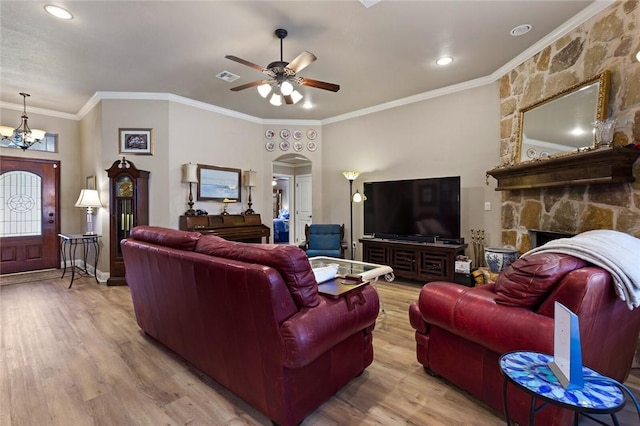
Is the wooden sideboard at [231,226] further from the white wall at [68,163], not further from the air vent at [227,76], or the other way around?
the white wall at [68,163]

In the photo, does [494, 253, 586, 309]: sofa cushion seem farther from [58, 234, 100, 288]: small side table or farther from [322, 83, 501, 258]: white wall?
[58, 234, 100, 288]: small side table

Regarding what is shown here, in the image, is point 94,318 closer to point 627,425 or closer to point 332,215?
point 332,215

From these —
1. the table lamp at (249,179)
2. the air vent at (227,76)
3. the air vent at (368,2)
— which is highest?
the air vent at (368,2)

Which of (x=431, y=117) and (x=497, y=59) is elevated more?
(x=497, y=59)

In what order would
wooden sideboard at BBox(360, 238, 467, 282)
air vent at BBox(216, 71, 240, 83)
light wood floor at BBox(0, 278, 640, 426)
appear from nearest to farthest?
light wood floor at BBox(0, 278, 640, 426)
air vent at BBox(216, 71, 240, 83)
wooden sideboard at BBox(360, 238, 467, 282)

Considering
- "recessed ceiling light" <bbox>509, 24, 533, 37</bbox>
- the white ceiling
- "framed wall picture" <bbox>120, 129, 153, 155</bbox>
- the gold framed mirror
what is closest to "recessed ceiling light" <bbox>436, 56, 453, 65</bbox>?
the white ceiling

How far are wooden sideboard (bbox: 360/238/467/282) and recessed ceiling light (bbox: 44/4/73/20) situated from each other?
435 centimetres

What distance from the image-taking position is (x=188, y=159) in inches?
199

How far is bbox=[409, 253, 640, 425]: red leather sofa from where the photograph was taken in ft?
4.70

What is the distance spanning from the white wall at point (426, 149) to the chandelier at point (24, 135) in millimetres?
4789

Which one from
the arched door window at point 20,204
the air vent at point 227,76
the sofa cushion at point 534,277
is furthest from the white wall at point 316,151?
the sofa cushion at point 534,277

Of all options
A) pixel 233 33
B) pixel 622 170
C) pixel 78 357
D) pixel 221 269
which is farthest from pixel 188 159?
pixel 622 170

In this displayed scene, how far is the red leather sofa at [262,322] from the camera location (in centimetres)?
154

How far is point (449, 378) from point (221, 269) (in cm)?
159
